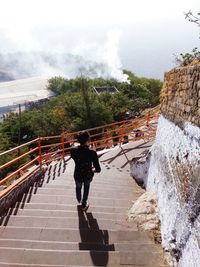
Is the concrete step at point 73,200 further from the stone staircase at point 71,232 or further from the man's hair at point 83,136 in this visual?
the man's hair at point 83,136

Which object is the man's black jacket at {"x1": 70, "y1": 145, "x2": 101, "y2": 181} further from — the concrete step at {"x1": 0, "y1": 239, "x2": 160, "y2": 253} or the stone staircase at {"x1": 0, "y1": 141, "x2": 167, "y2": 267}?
the concrete step at {"x1": 0, "y1": 239, "x2": 160, "y2": 253}

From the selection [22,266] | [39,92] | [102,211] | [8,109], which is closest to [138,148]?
[102,211]

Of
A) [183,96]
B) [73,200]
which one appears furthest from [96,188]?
[183,96]

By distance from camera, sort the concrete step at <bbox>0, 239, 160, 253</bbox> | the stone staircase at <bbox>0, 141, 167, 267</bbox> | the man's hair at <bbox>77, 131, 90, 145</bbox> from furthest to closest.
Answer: the man's hair at <bbox>77, 131, 90, 145</bbox> → the concrete step at <bbox>0, 239, 160, 253</bbox> → the stone staircase at <bbox>0, 141, 167, 267</bbox>

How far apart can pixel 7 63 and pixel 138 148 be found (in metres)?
198

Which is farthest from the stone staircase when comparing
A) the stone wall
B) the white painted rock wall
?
the stone wall

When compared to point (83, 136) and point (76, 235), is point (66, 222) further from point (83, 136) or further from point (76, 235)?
point (83, 136)

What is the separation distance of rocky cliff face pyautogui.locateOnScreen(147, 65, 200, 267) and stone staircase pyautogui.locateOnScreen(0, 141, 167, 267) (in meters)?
0.48

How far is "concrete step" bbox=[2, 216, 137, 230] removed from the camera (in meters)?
5.68

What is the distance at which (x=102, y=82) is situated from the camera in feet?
221

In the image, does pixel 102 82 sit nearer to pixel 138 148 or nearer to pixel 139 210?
pixel 138 148

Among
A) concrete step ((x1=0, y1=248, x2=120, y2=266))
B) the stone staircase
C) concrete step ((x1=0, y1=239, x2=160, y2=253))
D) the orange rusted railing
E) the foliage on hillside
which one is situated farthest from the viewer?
the foliage on hillside

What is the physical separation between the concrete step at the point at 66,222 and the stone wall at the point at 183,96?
2000mm

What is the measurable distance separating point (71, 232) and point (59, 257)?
867 millimetres
